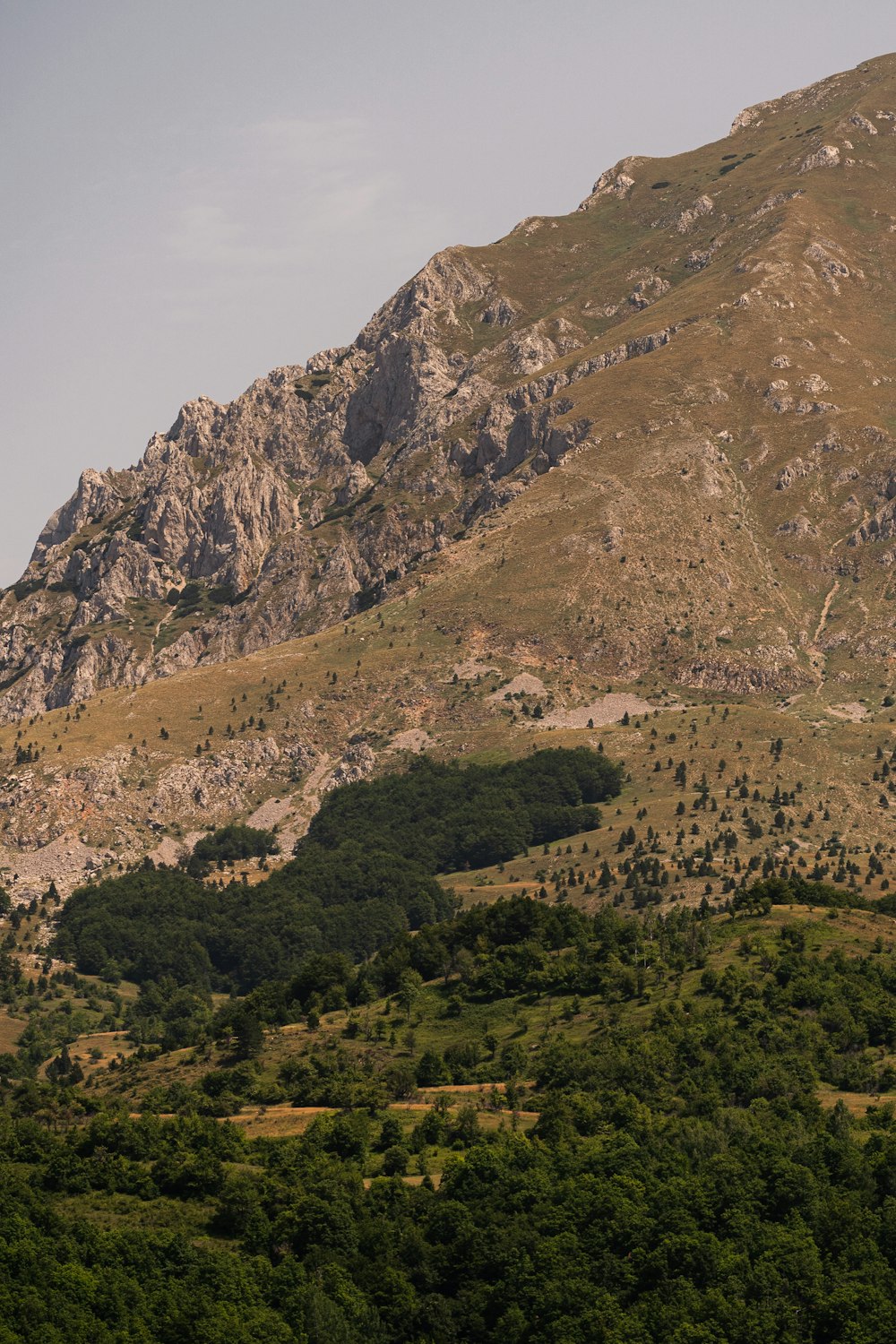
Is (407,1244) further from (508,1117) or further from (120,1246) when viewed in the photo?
(508,1117)

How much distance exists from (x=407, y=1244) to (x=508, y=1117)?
145 feet

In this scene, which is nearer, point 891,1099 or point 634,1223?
point 634,1223

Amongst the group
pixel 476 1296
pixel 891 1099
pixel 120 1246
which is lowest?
pixel 891 1099

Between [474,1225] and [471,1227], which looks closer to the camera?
[471,1227]

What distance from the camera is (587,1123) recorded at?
183 meters

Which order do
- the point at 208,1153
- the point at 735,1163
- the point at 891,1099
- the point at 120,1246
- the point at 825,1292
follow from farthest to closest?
1. the point at 891,1099
2. the point at 208,1153
3. the point at 735,1163
4. the point at 120,1246
5. the point at 825,1292

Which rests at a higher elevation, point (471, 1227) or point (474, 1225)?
point (471, 1227)

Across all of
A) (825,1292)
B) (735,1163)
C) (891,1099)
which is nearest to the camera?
(825,1292)

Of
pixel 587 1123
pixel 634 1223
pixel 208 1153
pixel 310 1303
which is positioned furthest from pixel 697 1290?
pixel 208 1153

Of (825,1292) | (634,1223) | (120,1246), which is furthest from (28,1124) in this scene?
(825,1292)

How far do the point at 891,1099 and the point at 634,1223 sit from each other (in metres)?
53.8

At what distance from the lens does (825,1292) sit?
136 metres

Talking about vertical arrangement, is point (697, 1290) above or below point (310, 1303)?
below

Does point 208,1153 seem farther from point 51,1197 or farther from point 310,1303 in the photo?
point 310,1303
